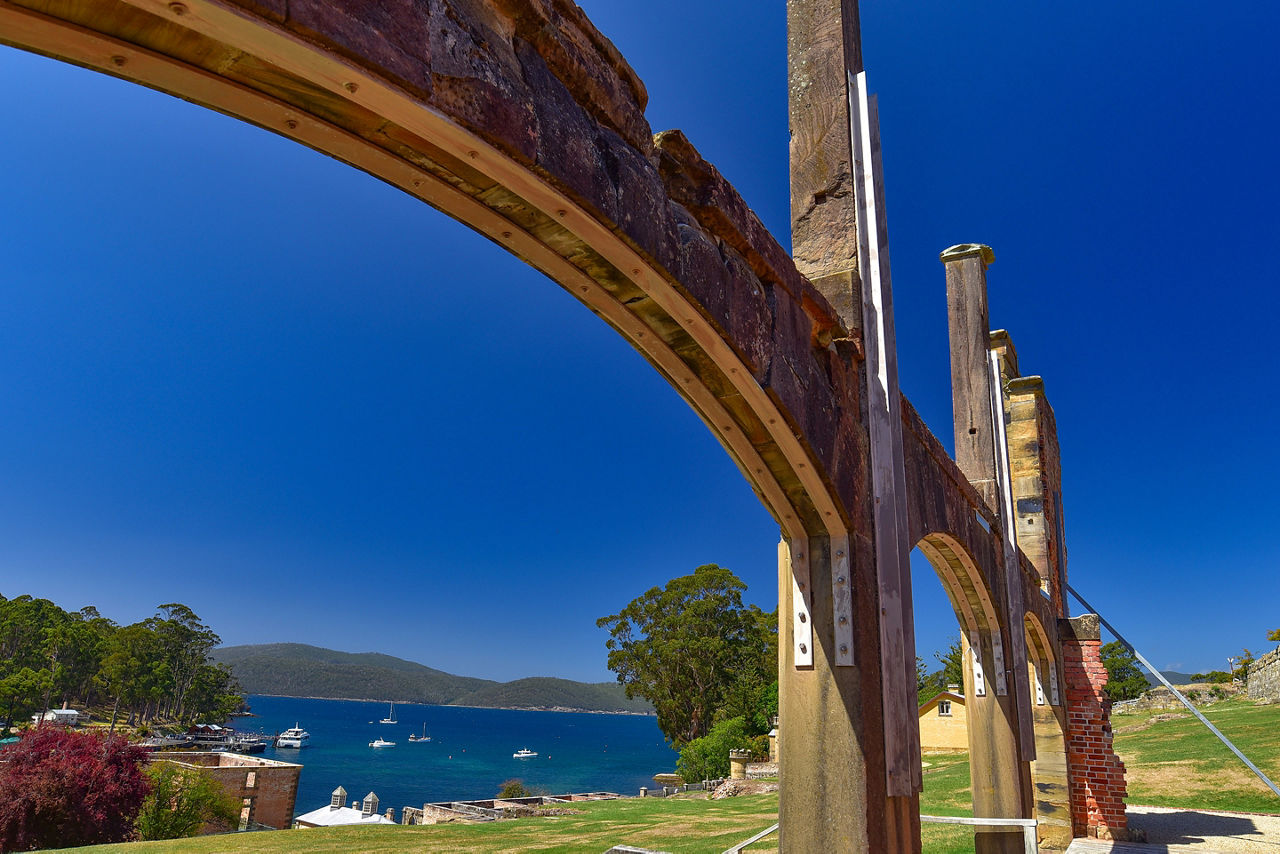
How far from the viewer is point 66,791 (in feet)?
57.2

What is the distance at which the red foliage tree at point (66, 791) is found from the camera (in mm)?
16891

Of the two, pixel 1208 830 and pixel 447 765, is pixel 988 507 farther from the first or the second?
pixel 447 765

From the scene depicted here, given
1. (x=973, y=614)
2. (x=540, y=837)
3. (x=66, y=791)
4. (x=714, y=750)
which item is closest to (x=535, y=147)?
(x=973, y=614)

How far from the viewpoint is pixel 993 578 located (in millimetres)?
7312

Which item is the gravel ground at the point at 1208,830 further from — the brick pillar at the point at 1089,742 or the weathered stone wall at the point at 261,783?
the weathered stone wall at the point at 261,783

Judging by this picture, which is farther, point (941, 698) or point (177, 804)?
point (941, 698)

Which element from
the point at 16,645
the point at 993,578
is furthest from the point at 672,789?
the point at 16,645

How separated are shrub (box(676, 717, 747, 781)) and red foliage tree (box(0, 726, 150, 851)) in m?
18.9

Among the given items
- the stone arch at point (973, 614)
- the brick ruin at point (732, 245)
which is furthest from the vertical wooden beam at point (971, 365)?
the stone arch at point (973, 614)

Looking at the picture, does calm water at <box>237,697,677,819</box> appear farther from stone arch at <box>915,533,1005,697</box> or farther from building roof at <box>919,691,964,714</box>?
stone arch at <box>915,533,1005,697</box>

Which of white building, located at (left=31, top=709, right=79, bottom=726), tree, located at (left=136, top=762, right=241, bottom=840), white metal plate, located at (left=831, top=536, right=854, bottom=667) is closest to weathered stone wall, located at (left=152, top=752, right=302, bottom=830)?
tree, located at (left=136, top=762, right=241, bottom=840)

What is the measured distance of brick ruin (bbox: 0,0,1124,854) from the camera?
145 cm

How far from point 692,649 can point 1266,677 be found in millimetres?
20953

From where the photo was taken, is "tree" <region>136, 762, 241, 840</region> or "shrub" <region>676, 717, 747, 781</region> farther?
"shrub" <region>676, 717, 747, 781</region>
